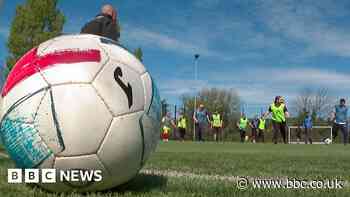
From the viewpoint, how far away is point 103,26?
5.31 meters

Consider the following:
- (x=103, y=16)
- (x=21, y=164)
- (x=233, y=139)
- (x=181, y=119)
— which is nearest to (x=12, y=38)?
(x=181, y=119)

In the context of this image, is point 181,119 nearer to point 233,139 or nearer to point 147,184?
point 233,139

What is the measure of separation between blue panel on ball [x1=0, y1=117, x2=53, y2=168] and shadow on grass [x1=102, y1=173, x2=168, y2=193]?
710 millimetres

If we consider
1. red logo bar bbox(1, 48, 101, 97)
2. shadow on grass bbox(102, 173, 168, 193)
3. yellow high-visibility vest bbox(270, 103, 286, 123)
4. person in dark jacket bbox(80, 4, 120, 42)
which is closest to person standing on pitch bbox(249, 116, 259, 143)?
yellow high-visibility vest bbox(270, 103, 286, 123)

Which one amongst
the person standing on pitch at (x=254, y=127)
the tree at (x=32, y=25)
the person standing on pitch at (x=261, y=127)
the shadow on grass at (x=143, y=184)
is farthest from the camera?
the person standing on pitch at (x=254, y=127)

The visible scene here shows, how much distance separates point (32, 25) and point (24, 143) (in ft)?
80.3

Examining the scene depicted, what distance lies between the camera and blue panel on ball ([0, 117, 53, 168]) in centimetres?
347

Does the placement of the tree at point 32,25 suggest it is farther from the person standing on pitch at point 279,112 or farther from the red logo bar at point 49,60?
the red logo bar at point 49,60

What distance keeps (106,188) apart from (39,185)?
1.76 feet

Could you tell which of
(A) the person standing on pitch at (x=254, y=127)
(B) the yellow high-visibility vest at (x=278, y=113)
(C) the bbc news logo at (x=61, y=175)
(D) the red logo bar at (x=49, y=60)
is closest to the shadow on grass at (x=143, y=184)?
(C) the bbc news logo at (x=61, y=175)

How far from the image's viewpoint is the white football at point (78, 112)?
3412 mm

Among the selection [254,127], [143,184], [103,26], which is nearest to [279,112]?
[254,127]

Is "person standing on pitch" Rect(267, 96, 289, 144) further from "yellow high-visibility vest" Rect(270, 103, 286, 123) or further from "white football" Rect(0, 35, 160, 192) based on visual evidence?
"white football" Rect(0, 35, 160, 192)

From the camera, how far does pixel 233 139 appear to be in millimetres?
38000
